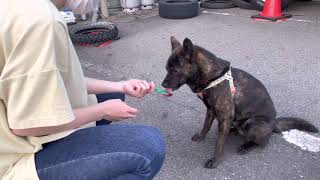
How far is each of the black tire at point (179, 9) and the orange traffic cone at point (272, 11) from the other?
3.67ft

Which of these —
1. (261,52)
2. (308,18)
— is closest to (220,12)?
(308,18)

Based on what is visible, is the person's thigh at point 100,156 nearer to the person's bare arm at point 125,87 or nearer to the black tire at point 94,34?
the person's bare arm at point 125,87

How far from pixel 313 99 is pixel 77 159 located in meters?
2.64

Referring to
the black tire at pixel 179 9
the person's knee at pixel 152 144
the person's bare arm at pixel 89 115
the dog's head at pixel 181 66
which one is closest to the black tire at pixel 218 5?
the black tire at pixel 179 9

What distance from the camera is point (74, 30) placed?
5.89m

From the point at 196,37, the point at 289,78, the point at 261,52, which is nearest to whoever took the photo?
the point at 289,78

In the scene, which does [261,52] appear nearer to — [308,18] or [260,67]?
[260,67]

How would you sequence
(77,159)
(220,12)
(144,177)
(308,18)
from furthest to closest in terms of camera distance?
(220,12), (308,18), (144,177), (77,159)

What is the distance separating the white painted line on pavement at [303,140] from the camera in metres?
2.77

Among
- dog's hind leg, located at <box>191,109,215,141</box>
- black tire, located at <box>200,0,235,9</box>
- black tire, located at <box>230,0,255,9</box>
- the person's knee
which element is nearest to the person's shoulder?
the person's knee

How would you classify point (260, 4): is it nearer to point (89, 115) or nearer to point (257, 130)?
point (257, 130)

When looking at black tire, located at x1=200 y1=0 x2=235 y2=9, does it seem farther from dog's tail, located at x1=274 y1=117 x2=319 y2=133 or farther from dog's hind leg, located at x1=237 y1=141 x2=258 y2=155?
dog's hind leg, located at x1=237 y1=141 x2=258 y2=155

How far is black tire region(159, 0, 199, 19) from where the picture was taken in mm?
6738

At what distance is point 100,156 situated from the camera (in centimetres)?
155
